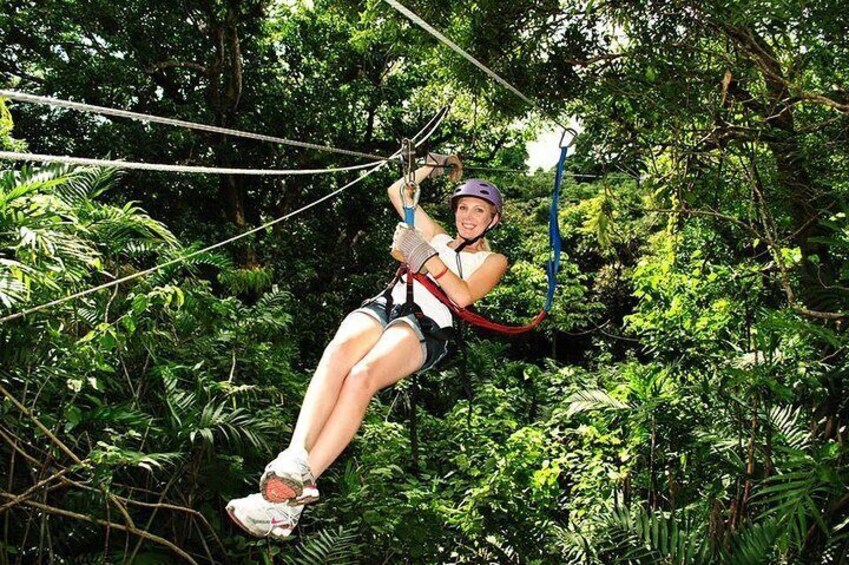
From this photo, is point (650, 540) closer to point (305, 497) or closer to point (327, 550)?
point (327, 550)

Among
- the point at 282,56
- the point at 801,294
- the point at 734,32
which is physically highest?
the point at 282,56

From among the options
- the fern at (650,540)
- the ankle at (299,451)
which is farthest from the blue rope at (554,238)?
the fern at (650,540)

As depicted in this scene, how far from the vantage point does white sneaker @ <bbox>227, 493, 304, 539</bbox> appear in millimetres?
2334

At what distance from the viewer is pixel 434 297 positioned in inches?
113

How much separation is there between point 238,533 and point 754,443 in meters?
3.29

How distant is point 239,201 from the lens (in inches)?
423

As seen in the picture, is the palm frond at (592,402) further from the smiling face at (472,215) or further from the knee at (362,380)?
the knee at (362,380)

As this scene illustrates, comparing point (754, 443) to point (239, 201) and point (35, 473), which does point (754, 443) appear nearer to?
point (35, 473)

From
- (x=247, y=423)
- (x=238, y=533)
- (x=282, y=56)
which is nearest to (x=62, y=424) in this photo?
(x=247, y=423)

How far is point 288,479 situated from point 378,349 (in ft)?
1.79

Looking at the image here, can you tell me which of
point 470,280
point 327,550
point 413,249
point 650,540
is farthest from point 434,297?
point 327,550

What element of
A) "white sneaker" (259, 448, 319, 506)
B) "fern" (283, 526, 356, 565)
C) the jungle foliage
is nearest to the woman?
"white sneaker" (259, 448, 319, 506)

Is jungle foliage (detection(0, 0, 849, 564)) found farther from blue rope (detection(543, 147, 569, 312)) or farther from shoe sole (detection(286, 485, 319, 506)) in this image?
shoe sole (detection(286, 485, 319, 506))

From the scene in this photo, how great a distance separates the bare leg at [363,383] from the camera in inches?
94.0
